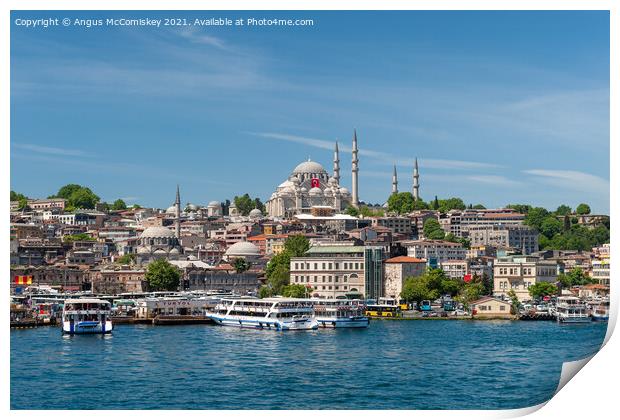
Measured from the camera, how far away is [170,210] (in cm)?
2625

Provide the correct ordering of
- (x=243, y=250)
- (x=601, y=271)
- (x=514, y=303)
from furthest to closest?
(x=243, y=250)
(x=601, y=271)
(x=514, y=303)

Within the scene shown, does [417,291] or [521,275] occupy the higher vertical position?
[521,275]

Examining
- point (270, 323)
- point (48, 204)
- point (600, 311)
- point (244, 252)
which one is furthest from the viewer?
point (48, 204)

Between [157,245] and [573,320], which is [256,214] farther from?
[573,320]

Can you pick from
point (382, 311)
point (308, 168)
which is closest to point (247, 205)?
point (308, 168)

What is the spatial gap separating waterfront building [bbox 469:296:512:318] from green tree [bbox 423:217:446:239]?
8328 millimetres

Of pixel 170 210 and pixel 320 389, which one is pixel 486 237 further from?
pixel 320 389

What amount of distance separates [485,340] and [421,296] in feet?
18.7

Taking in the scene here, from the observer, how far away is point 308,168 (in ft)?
95.2

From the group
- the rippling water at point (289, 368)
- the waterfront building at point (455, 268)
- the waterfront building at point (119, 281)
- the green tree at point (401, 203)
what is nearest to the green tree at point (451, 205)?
the green tree at point (401, 203)

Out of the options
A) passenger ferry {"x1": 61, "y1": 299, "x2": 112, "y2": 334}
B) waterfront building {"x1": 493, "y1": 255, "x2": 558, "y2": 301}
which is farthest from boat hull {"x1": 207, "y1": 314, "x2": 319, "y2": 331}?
waterfront building {"x1": 493, "y1": 255, "x2": 558, "y2": 301}

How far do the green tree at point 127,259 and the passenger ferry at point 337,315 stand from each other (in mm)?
7434

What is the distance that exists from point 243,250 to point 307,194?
24.0ft
